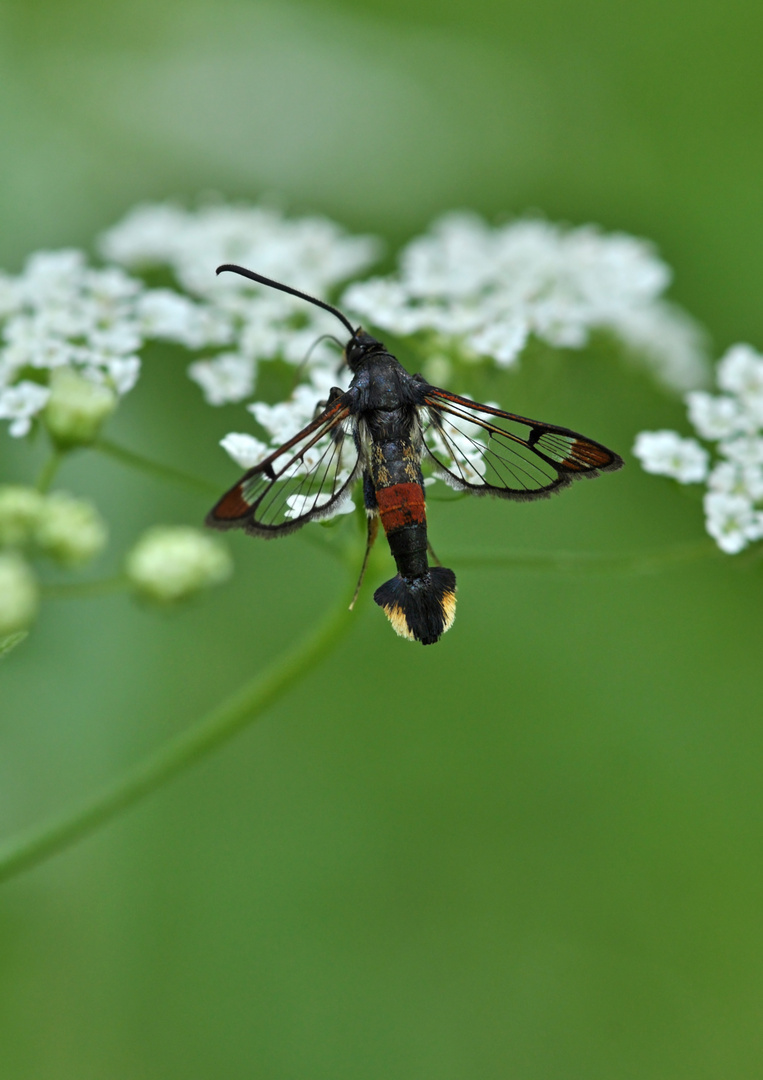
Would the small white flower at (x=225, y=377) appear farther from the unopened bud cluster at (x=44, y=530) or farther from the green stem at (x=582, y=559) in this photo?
the green stem at (x=582, y=559)

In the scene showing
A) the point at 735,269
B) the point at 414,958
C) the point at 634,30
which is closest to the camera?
the point at 414,958

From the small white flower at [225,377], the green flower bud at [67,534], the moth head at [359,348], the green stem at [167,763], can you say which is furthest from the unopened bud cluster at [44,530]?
the moth head at [359,348]

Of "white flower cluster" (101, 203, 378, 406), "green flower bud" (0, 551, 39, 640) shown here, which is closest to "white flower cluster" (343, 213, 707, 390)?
"white flower cluster" (101, 203, 378, 406)

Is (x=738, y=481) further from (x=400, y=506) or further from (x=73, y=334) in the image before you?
(x=73, y=334)

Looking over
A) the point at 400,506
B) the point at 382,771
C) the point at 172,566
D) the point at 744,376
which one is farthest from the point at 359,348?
the point at 382,771

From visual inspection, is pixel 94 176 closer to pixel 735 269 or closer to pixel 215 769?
pixel 215 769

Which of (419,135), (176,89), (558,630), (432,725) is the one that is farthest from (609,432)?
(176,89)
